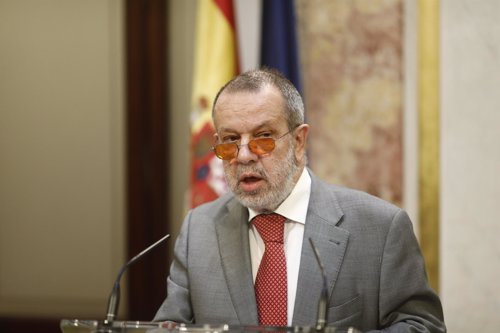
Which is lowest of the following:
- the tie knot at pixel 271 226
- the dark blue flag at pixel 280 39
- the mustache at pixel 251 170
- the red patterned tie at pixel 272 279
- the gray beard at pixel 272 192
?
the red patterned tie at pixel 272 279

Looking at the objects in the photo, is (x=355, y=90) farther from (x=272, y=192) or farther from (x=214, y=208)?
(x=272, y=192)

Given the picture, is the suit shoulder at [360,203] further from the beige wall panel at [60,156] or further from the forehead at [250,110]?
the beige wall panel at [60,156]

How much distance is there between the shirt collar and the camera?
2279mm

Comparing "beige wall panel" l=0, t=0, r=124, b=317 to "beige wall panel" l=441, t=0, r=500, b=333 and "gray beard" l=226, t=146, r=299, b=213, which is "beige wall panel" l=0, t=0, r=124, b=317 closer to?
"beige wall panel" l=441, t=0, r=500, b=333

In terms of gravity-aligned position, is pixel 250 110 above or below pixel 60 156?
above

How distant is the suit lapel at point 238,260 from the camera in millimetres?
2178

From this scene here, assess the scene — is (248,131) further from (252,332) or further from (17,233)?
(17,233)

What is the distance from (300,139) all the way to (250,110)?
0.23m

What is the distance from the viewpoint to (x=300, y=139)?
90.7 inches

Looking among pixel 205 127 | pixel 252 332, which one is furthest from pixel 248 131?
pixel 205 127

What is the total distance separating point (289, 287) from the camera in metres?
2.19

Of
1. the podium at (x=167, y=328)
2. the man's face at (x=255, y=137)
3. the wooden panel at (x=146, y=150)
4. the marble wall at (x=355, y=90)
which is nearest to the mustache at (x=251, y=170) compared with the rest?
the man's face at (x=255, y=137)

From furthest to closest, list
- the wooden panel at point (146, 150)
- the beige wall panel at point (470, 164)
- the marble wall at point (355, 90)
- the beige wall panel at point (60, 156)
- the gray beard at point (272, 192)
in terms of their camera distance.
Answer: the beige wall panel at point (60, 156)
the wooden panel at point (146, 150)
the marble wall at point (355, 90)
the beige wall panel at point (470, 164)
the gray beard at point (272, 192)

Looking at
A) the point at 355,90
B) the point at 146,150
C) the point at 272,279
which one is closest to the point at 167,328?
the point at 272,279
